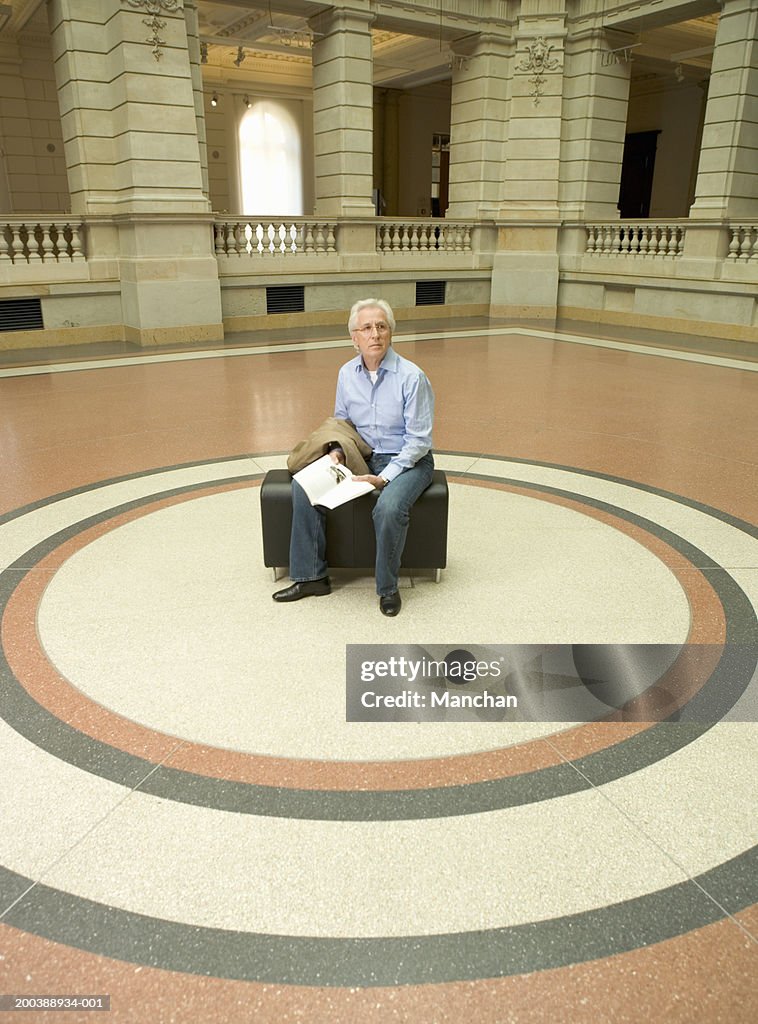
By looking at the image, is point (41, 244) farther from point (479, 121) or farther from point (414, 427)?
point (414, 427)

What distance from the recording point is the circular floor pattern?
1.70 metres

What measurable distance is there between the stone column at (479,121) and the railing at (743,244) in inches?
174

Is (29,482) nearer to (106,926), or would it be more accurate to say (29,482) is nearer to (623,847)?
(106,926)

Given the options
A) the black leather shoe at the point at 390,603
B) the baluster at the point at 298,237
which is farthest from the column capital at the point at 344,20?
the black leather shoe at the point at 390,603

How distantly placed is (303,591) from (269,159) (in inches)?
844

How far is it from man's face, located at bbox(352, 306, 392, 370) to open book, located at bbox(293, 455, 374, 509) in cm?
53

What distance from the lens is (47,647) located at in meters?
2.99

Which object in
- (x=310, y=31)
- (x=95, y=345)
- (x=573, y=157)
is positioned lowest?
(x=95, y=345)

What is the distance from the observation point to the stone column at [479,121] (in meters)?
13.7

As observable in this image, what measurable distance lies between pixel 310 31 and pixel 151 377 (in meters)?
7.70

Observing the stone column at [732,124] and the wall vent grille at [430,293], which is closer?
the stone column at [732,124]

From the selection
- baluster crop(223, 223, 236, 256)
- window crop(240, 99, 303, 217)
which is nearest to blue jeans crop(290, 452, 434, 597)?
baluster crop(223, 223, 236, 256)

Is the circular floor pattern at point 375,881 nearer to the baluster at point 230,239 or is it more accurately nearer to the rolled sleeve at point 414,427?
the rolled sleeve at point 414,427

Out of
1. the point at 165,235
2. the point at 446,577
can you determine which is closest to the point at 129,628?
the point at 446,577
